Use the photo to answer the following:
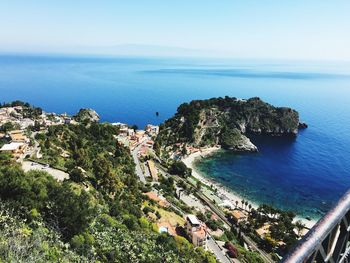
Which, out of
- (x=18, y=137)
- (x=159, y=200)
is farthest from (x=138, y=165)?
(x=18, y=137)

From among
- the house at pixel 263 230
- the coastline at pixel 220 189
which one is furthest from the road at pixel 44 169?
the coastline at pixel 220 189

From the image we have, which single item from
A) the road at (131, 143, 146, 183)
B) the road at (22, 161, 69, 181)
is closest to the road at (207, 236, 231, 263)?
the road at (22, 161, 69, 181)

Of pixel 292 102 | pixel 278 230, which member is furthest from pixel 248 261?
pixel 292 102

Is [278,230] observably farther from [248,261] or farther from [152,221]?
[152,221]

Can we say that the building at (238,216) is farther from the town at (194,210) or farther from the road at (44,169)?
the road at (44,169)

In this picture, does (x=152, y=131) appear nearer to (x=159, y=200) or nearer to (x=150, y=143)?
(x=150, y=143)

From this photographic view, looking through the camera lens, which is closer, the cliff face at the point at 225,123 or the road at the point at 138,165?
the road at the point at 138,165

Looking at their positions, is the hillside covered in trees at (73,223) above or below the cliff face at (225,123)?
above
